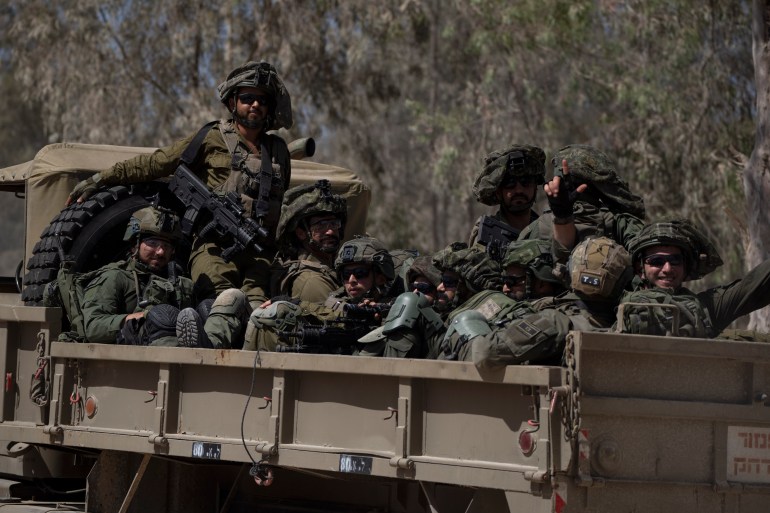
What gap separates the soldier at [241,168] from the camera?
7.83m

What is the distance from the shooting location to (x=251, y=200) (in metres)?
7.98

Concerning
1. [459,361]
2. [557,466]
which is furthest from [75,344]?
[557,466]

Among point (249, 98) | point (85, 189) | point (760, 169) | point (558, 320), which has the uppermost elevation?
point (760, 169)

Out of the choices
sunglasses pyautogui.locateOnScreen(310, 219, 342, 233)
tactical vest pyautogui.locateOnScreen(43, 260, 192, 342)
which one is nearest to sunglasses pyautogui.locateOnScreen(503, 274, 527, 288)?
sunglasses pyautogui.locateOnScreen(310, 219, 342, 233)

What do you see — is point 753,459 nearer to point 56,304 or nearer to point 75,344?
point 75,344

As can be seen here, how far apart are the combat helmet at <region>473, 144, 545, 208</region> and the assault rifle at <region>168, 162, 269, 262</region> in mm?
1297

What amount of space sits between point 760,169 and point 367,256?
6.52m

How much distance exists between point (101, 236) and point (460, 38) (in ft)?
62.7

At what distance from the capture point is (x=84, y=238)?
25.5 feet

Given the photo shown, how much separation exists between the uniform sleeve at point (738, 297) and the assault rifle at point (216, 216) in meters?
2.62

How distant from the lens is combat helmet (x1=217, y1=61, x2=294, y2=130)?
8.10 metres

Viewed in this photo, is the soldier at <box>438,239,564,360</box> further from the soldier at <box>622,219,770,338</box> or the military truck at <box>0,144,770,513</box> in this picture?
the military truck at <box>0,144,770,513</box>

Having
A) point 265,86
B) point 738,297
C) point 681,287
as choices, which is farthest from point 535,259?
point 265,86

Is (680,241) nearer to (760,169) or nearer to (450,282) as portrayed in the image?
(450,282)
